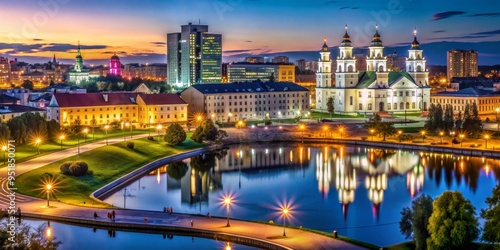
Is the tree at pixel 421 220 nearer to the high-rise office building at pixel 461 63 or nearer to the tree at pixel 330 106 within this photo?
the tree at pixel 330 106

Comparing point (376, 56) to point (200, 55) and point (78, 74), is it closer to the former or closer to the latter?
point (200, 55)

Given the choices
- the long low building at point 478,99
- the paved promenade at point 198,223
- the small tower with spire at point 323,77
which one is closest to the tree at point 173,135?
the paved promenade at point 198,223

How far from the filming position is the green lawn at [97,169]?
3506 centimetres

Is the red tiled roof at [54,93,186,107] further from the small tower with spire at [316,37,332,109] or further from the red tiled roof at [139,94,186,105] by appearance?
the small tower with spire at [316,37,332,109]

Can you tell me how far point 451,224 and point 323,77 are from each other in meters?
71.2

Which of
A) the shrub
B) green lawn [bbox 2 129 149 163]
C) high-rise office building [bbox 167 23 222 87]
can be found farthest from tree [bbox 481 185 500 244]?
high-rise office building [bbox 167 23 222 87]

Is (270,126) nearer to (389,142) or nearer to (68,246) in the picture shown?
(389,142)

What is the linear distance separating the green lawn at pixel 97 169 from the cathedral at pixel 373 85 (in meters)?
34.5

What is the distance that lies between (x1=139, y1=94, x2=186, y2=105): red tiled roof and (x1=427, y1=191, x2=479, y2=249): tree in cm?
4923

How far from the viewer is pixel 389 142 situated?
205ft

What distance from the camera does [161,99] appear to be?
71.3 metres

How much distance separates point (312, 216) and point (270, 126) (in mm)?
37949

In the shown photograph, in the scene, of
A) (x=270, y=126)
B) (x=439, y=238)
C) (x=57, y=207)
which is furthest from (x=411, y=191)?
(x=270, y=126)

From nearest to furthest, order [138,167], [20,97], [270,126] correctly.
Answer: [138,167] → [270,126] → [20,97]
